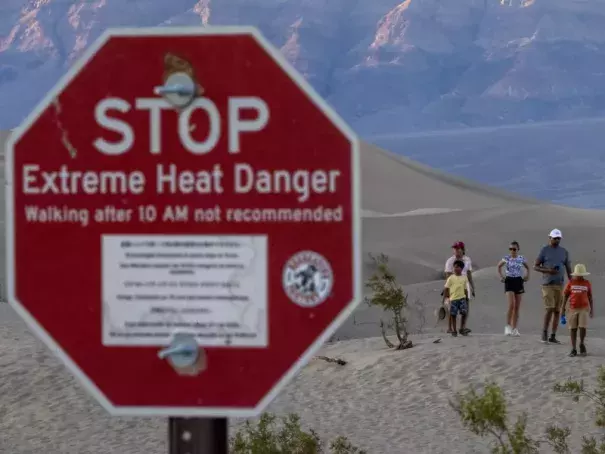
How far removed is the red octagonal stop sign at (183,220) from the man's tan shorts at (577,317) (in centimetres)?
976

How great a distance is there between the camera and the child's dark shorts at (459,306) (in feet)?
41.5

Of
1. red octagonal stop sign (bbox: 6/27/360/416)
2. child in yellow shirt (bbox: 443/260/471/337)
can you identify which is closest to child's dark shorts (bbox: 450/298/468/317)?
child in yellow shirt (bbox: 443/260/471/337)

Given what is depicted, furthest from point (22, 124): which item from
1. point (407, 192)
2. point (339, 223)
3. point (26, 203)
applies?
point (407, 192)

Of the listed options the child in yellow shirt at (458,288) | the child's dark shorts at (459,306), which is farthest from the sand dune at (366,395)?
the child in yellow shirt at (458,288)

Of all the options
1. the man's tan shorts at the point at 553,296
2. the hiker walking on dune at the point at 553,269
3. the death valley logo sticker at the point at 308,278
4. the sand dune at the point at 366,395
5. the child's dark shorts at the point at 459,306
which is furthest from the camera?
the child's dark shorts at the point at 459,306

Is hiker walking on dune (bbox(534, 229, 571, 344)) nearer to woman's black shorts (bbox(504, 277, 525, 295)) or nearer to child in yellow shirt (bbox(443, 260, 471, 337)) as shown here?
woman's black shorts (bbox(504, 277, 525, 295))

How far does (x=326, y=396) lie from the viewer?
1141cm

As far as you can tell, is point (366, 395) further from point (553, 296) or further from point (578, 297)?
point (553, 296)

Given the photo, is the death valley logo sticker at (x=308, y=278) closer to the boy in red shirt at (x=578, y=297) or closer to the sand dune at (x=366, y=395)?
the sand dune at (x=366, y=395)

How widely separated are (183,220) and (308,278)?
0.73 feet

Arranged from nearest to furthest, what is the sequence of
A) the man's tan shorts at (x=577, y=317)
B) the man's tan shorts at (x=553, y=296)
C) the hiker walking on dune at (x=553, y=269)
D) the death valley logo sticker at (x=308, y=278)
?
the death valley logo sticker at (x=308, y=278)
the man's tan shorts at (x=577, y=317)
the hiker walking on dune at (x=553, y=269)
the man's tan shorts at (x=553, y=296)

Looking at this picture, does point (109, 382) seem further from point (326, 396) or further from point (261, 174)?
point (326, 396)

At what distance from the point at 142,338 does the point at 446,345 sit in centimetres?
1101

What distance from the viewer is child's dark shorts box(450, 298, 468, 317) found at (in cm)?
1265
